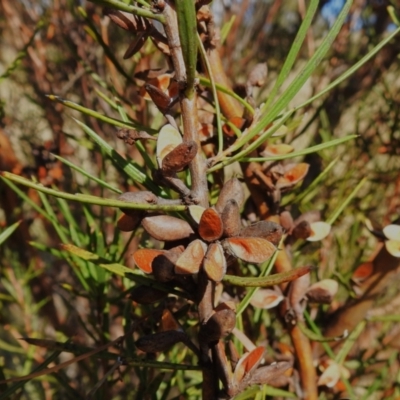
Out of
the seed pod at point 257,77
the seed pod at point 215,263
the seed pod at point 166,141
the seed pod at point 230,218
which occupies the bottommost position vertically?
the seed pod at point 215,263

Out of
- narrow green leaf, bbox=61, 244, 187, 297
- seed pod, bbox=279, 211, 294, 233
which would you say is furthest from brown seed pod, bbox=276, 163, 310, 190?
narrow green leaf, bbox=61, 244, 187, 297

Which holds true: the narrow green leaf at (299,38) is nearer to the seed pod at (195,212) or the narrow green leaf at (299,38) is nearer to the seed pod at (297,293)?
the seed pod at (195,212)

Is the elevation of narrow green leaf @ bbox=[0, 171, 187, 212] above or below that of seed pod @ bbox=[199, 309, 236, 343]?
above

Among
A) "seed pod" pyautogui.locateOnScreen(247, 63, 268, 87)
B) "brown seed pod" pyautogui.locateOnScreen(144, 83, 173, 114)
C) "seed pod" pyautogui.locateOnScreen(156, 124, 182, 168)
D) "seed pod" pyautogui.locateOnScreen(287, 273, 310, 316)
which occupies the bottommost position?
"seed pod" pyautogui.locateOnScreen(287, 273, 310, 316)

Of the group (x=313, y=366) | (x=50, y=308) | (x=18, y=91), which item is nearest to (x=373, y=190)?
(x=313, y=366)

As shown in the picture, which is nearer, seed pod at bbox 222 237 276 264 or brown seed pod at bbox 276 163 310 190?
seed pod at bbox 222 237 276 264

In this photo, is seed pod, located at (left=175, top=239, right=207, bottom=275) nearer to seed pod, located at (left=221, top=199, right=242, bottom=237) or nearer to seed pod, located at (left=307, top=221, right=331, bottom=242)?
seed pod, located at (left=221, top=199, right=242, bottom=237)

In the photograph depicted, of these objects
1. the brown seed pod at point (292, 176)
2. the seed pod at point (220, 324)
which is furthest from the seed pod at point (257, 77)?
the seed pod at point (220, 324)
